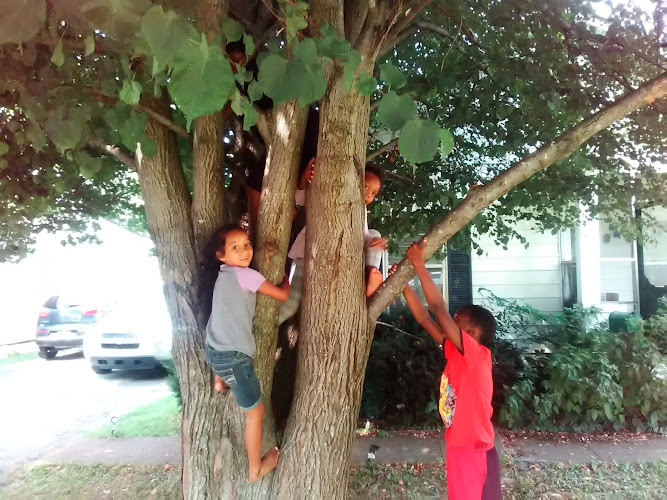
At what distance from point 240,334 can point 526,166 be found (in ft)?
5.67

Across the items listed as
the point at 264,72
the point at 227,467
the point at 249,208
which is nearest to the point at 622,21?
the point at 249,208

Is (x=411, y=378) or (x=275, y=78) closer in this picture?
Answer: (x=275, y=78)

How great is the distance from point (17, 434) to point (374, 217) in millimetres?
5478

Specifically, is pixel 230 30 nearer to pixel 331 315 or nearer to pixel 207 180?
pixel 207 180

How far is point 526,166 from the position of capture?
8.46 feet

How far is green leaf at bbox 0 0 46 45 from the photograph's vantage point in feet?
4.89

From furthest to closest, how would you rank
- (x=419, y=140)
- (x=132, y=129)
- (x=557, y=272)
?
(x=557, y=272), (x=132, y=129), (x=419, y=140)

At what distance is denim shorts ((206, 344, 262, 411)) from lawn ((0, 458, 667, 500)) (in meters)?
2.36

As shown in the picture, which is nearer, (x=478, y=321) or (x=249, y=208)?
(x=478, y=321)

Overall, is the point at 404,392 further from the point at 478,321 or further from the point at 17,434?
the point at 17,434

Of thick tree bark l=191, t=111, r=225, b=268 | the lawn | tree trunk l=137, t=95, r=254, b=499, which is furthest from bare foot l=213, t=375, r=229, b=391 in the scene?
the lawn

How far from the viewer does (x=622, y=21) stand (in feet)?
13.3

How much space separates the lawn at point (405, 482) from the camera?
423 centimetres

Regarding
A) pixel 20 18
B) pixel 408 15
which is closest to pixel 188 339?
pixel 20 18
